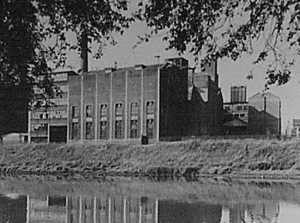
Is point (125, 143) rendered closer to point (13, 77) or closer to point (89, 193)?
point (89, 193)

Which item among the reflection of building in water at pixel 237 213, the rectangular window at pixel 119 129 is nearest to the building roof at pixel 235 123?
the rectangular window at pixel 119 129

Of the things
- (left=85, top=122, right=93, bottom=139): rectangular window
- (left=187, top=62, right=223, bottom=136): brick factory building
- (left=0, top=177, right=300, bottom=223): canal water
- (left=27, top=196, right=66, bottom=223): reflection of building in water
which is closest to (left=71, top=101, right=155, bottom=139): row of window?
(left=85, top=122, right=93, bottom=139): rectangular window

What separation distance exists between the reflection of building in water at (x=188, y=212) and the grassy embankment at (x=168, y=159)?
2569cm

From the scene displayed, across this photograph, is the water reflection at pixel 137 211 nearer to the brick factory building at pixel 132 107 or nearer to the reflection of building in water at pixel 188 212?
the reflection of building in water at pixel 188 212

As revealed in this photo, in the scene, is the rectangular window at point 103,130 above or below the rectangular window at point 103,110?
below

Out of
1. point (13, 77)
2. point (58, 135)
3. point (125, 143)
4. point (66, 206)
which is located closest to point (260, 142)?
point (125, 143)

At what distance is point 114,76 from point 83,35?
196 feet

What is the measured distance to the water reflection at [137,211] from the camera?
16.4 meters

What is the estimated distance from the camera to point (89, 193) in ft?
88.8

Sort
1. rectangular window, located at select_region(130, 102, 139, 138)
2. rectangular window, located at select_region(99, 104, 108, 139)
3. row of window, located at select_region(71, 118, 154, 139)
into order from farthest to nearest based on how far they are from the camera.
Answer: rectangular window, located at select_region(99, 104, 108, 139) → rectangular window, located at select_region(130, 102, 139, 138) → row of window, located at select_region(71, 118, 154, 139)

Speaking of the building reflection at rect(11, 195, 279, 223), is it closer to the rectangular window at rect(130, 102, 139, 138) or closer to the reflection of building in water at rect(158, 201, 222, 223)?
the reflection of building in water at rect(158, 201, 222, 223)

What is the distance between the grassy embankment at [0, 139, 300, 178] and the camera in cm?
4856

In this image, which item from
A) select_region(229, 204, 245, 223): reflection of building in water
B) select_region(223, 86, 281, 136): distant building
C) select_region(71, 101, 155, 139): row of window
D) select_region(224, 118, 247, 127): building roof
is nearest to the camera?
select_region(229, 204, 245, 223): reflection of building in water

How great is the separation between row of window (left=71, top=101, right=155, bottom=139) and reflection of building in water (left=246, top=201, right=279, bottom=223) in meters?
40.4
